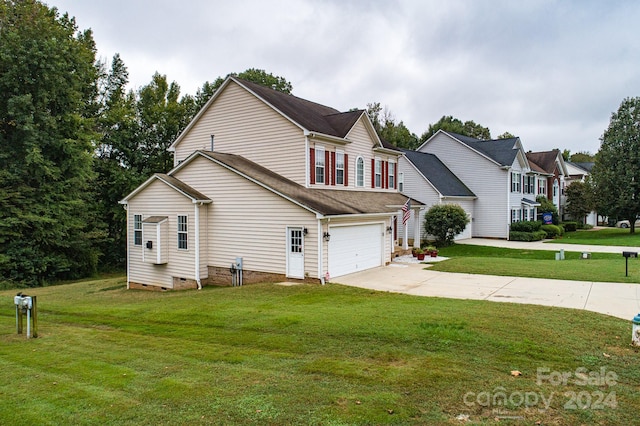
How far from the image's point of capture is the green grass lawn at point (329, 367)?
200 inches

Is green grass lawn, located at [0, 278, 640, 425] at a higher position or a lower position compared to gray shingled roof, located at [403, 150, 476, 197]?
lower

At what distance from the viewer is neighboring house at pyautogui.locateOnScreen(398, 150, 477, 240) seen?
3042 cm

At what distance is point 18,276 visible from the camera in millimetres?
24344

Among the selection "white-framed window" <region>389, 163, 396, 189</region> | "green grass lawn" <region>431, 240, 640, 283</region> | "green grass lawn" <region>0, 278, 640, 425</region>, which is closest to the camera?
"green grass lawn" <region>0, 278, 640, 425</region>

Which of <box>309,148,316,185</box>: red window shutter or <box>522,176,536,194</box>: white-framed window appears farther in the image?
<box>522,176,536,194</box>: white-framed window

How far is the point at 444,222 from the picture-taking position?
90.6ft

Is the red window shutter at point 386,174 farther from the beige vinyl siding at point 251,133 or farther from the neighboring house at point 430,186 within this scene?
the beige vinyl siding at point 251,133

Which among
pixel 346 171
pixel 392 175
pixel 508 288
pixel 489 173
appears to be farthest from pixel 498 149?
pixel 508 288

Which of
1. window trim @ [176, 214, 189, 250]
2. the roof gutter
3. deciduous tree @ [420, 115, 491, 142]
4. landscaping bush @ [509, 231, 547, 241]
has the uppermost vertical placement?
deciduous tree @ [420, 115, 491, 142]

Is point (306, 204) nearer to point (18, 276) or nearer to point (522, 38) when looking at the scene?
point (522, 38)

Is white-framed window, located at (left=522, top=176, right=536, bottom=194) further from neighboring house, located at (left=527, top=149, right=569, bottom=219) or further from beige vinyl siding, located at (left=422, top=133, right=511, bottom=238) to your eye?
beige vinyl siding, located at (left=422, top=133, right=511, bottom=238)

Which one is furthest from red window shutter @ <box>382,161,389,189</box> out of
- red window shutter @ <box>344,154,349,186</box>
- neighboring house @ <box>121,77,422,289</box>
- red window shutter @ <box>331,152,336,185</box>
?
red window shutter @ <box>331,152,336,185</box>

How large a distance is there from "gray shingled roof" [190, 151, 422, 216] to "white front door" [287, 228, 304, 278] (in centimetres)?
125

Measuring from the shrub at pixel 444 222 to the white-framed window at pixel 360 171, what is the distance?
305 inches
